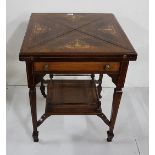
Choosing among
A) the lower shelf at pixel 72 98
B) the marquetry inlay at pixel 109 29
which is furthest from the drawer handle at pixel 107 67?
the lower shelf at pixel 72 98

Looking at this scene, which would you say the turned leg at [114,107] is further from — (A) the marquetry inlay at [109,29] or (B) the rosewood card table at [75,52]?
(A) the marquetry inlay at [109,29]

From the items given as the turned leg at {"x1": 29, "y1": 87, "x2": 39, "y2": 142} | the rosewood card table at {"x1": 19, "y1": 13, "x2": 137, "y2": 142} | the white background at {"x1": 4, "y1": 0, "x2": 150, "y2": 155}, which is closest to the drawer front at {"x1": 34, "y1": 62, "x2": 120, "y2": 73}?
the rosewood card table at {"x1": 19, "y1": 13, "x2": 137, "y2": 142}

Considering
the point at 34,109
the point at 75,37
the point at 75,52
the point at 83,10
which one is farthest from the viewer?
the point at 83,10

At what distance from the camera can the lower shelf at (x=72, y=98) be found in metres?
1.63

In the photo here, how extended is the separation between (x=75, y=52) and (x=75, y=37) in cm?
15

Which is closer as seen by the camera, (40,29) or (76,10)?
(40,29)

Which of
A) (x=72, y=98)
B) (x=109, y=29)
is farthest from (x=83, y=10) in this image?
(x=72, y=98)

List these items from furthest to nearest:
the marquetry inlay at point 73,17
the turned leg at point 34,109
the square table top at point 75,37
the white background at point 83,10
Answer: the white background at point 83,10
the marquetry inlay at point 73,17
the turned leg at point 34,109
the square table top at point 75,37

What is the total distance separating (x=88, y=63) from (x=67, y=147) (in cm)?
60

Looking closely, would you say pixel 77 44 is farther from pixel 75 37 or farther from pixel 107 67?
pixel 107 67

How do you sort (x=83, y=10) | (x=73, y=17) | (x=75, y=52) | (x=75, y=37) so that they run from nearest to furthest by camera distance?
(x=75, y=52)
(x=75, y=37)
(x=73, y=17)
(x=83, y=10)

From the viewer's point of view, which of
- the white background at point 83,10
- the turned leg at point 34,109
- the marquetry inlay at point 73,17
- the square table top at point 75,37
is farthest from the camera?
the white background at point 83,10

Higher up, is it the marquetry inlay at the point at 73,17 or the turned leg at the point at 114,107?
the marquetry inlay at the point at 73,17

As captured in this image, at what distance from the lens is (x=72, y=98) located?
1.73 m
